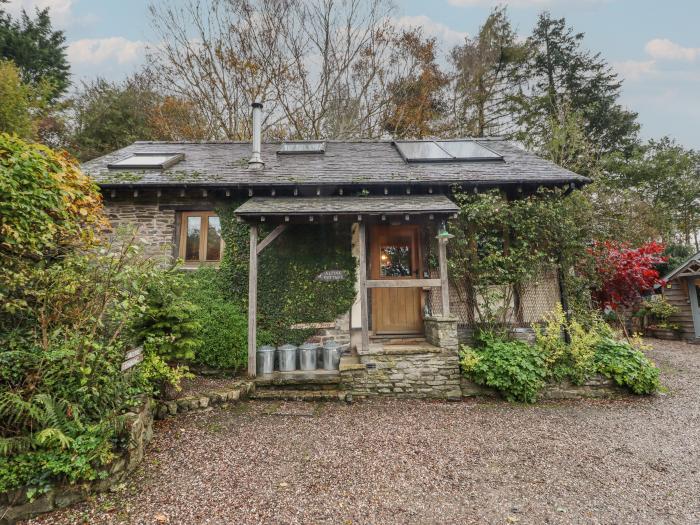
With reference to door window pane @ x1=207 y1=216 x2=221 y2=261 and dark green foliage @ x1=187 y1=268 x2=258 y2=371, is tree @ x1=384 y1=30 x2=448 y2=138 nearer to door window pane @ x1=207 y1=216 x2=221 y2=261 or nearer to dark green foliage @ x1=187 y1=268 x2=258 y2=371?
door window pane @ x1=207 y1=216 x2=221 y2=261

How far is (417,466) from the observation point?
128 inches

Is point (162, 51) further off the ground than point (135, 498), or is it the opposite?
point (162, 51)

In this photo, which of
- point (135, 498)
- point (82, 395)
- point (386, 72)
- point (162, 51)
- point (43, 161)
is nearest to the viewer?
point (135, 498)

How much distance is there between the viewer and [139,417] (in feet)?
10.5

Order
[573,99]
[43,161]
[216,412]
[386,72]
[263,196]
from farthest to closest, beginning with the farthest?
1. [573,99]
2. [386,72]
3. [263,196]
4. [216,412]
5. [43,161]

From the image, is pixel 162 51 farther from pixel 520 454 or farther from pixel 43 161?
pixel 520 454

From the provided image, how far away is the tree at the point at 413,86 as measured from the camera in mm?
13742

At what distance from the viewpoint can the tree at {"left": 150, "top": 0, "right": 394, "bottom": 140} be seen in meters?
12.5

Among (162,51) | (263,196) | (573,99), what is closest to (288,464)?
(263,196)

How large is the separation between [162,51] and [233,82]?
304 centimetres

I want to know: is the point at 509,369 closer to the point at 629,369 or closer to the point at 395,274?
the point at 629,369

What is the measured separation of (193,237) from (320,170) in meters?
3.23

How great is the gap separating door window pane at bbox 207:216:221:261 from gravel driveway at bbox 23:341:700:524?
11.0ft

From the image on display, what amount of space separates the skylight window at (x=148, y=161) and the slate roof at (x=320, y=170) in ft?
0.46
